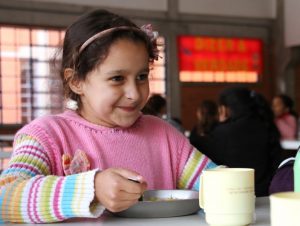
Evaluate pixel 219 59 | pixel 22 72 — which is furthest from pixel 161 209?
pixel 219 59

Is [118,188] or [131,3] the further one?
[131,3]

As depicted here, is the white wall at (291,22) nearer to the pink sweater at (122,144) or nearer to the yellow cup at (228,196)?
the pink sweater at (122,144)

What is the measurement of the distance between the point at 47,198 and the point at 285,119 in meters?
5.85

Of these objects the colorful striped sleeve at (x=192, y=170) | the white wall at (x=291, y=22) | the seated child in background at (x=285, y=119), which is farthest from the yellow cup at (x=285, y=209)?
the white wall at (x=291, y=22)

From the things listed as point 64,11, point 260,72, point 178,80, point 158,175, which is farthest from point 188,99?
point 158,175

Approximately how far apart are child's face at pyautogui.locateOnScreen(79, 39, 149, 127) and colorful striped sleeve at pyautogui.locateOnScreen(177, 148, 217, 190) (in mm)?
219

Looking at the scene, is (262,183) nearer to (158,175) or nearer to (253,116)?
A: (253,116)

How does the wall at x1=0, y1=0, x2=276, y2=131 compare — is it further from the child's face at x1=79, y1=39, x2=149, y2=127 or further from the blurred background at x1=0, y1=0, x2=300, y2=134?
the child's face at x1=79, y1=39, x2=149, y2=127

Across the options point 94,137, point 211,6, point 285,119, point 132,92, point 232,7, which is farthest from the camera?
→ point 232,7

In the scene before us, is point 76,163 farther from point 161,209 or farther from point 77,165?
point 161,209

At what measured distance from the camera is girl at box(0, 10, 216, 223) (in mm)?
1024

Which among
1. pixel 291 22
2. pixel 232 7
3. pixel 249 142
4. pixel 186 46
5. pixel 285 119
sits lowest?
pixel 285 119

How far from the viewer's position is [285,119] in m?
6.57

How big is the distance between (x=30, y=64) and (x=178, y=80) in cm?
238
